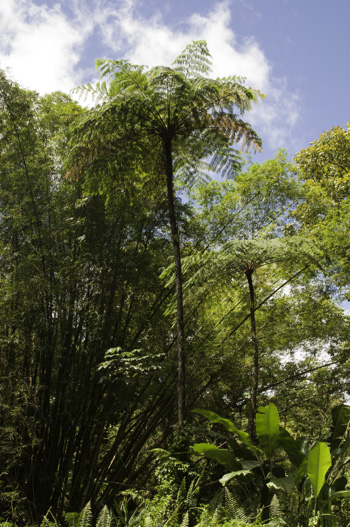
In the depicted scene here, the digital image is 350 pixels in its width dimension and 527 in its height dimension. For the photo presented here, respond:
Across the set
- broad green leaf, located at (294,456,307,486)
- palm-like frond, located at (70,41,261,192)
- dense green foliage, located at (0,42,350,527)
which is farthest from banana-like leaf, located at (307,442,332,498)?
palm-like frond, located at (70,41,261,192)

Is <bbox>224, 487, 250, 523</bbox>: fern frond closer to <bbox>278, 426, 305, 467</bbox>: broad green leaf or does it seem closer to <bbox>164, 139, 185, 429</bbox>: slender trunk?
<bbox>278, 426, 305, 467</bbox>: broad green leaf

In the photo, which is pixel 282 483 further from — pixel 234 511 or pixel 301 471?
pixel 234 511

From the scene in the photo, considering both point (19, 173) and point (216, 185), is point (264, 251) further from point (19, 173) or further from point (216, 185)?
point (19, 173)

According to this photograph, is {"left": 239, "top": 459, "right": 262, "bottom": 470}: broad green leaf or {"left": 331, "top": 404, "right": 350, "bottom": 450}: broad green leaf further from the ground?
{"left": 331, "top": 404, "right": 350, "bottom": 450}: broad green leaf

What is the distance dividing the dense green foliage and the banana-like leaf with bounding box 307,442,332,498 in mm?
12

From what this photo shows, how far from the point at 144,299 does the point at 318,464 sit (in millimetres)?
3405

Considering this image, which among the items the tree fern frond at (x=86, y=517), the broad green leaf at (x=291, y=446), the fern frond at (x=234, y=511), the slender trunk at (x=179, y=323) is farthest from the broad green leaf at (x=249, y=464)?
the tree fern frond at (x=86, y=517)

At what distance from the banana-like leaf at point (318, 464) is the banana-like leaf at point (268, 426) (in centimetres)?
40

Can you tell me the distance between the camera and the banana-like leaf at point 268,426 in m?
3.23

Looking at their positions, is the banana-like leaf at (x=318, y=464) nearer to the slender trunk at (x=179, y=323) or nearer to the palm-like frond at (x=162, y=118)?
the slender trunk at (x=179, y=323)

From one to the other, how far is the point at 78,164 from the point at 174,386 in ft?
10.3

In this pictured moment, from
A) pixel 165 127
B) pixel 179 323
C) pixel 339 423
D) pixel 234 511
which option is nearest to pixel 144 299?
pixel 179 323

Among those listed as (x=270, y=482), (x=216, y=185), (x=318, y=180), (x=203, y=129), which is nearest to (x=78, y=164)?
(x=203, y=129)

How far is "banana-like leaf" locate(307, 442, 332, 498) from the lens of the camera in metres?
2.84
